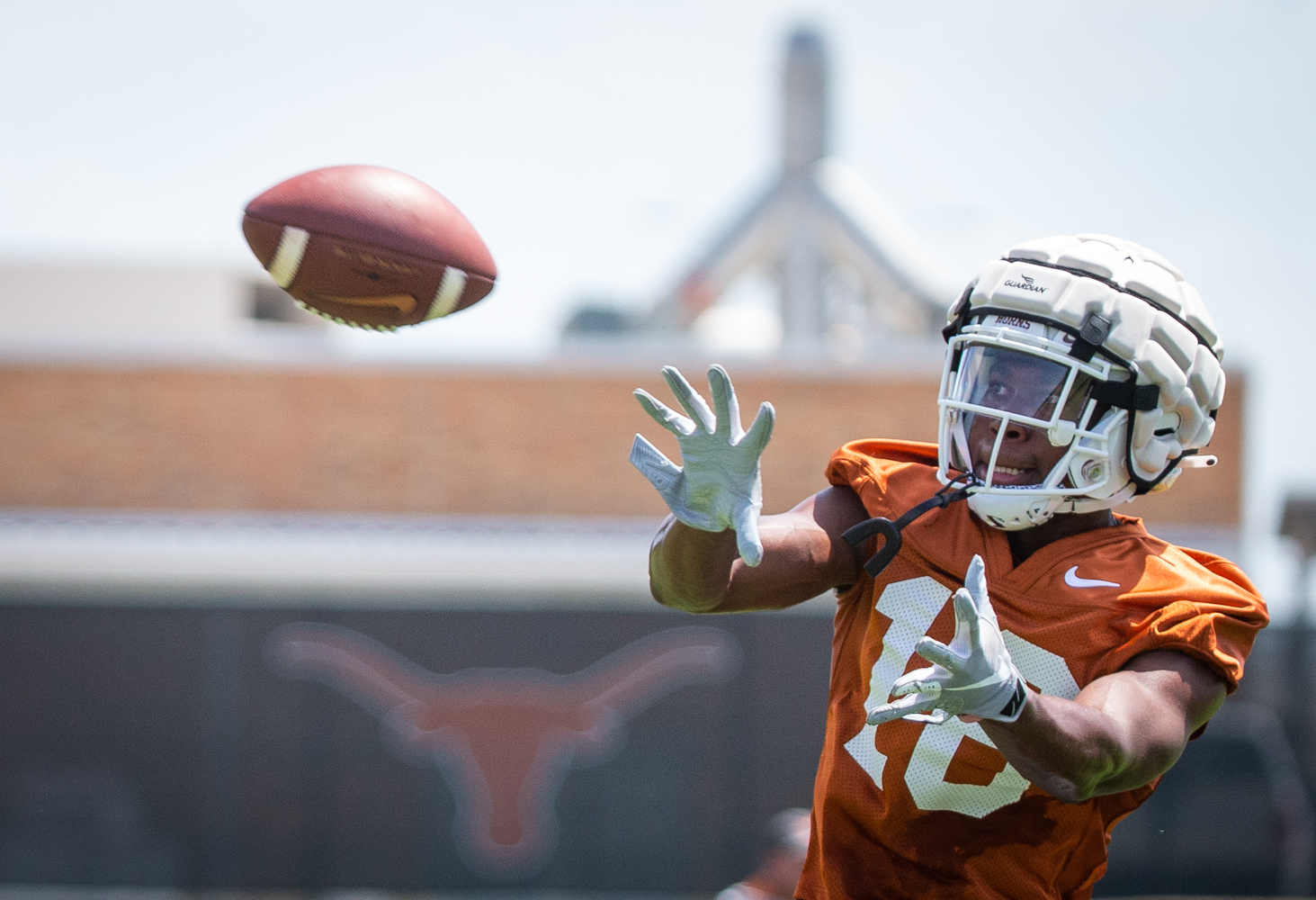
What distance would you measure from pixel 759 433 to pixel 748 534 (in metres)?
0.15

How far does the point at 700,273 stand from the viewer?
15.4 meters

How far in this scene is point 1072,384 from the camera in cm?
235

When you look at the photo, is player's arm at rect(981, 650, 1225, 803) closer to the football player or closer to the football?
the football player

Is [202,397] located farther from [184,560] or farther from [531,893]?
[531,893]

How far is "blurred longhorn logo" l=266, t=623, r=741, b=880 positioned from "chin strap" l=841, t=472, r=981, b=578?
340 inches

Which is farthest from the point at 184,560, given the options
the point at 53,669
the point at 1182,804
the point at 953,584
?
the point at 953,584

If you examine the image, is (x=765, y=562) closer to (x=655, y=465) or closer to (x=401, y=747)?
(x=655, y=465)

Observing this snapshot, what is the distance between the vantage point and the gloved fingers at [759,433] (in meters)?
2.12

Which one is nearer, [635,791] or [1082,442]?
[1082,442]

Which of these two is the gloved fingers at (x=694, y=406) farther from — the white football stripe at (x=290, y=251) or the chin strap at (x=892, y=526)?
the white football stripe at (x=290, y=251)

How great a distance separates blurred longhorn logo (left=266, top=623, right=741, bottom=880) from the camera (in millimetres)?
10766

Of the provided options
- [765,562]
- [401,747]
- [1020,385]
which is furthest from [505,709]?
[1020,385]

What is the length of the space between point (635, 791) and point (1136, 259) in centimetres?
887

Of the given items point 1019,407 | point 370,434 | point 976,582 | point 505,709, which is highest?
point 1019,407
